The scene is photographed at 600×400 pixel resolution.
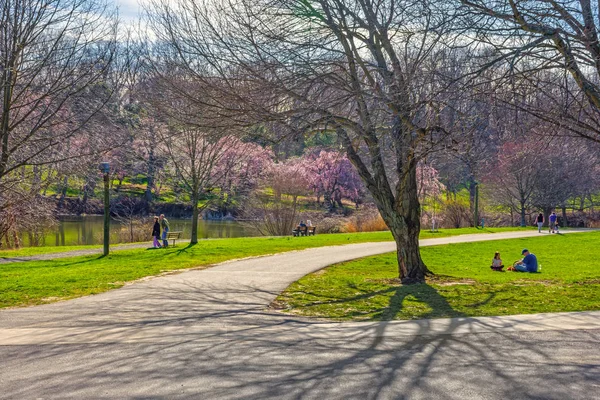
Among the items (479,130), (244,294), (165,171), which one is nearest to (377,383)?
(244,294)

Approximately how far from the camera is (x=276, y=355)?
22.8 ft

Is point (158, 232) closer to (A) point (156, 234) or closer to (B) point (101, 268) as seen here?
(A) point (156, 234)

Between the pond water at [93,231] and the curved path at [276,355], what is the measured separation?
23.0 m

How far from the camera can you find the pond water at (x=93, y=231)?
31.9 m

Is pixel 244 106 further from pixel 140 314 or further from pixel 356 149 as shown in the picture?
pixel 140 314

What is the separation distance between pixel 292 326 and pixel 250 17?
637cm

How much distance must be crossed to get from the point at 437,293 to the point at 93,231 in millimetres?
29048

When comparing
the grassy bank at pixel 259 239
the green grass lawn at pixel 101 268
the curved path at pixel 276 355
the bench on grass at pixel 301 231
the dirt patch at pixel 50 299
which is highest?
the bench on grass at pixel 301 231

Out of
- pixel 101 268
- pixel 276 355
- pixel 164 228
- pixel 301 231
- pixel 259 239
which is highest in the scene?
pixel 164 228

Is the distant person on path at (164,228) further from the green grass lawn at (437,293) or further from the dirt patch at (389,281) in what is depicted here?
the dirt patch at (389,281)

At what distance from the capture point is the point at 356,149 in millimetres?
14055

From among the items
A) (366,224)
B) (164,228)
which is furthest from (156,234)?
(366,224)

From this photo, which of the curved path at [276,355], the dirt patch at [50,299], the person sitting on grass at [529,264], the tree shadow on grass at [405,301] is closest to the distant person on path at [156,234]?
the dirt patch at [50,299]

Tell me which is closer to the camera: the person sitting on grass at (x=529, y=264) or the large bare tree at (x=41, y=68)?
the large bare tree at (x=41, y=68)
